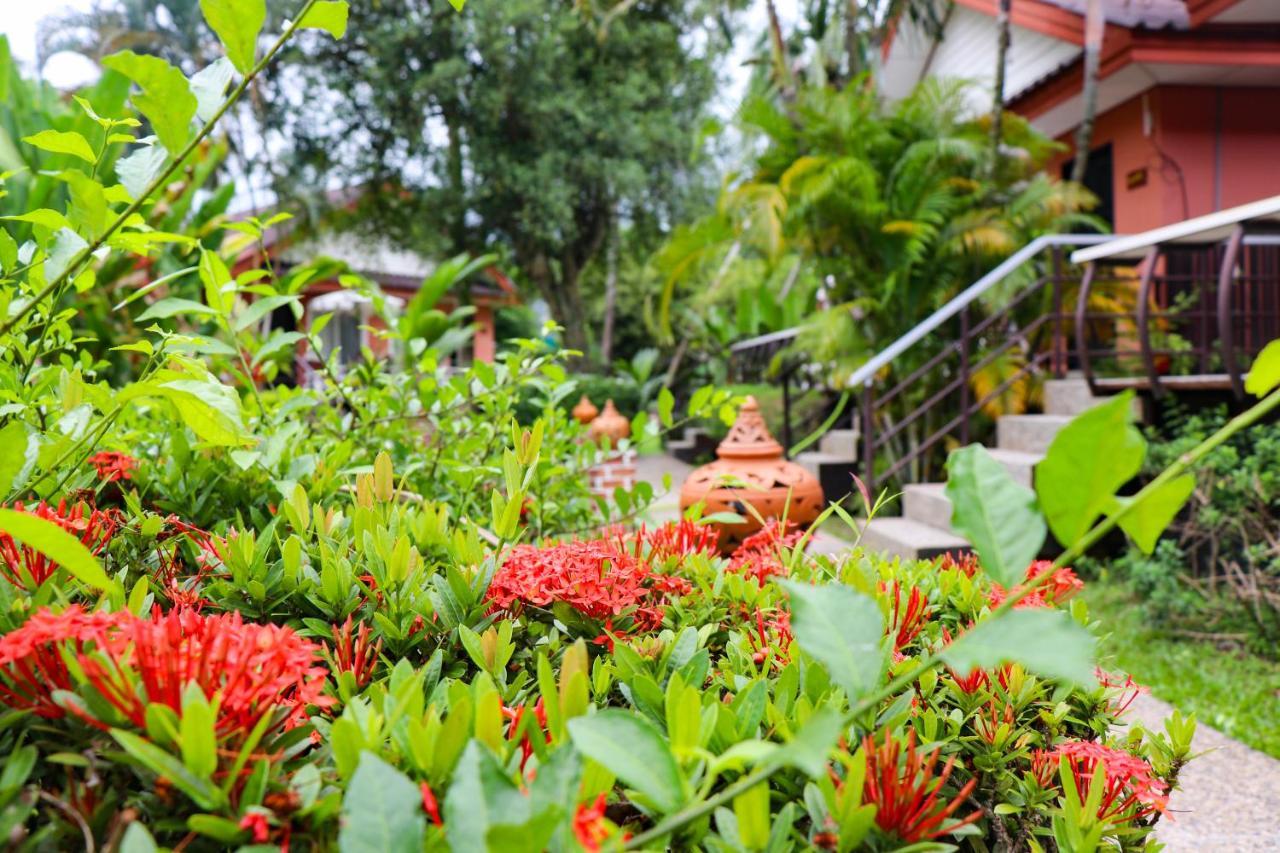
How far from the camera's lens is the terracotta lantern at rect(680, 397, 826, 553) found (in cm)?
373

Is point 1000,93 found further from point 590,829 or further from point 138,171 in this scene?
point 590,829

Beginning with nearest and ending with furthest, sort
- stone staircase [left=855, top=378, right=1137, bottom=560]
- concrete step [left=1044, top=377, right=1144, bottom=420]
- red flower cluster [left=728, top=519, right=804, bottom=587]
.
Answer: red flower cluster [left=728, top=519, right=804, bottom=587]
stone staircase [left=855, top=378, right=1137, bottom=560]
concrete step [left=1044, top=377, right=1144, bottom=420]

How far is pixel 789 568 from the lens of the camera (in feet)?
4.00

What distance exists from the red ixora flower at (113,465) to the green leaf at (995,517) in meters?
1.28

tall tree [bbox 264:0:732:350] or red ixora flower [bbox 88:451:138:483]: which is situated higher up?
tall tree [bbox 264:0:732:350]

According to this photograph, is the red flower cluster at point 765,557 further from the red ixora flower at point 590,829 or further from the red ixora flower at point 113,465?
the red ixora flower at point 113,465

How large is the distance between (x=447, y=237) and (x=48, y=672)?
57.0 ft

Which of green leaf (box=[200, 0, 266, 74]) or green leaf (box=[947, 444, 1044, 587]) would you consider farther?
green leaf (box=[200, 0, 266, 74])

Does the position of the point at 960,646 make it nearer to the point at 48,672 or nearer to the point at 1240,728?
the point at 48,672

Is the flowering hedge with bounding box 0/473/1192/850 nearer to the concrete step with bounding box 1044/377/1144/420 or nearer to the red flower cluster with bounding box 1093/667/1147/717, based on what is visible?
the red flower cluster with bounding box 1093/667/1147/717

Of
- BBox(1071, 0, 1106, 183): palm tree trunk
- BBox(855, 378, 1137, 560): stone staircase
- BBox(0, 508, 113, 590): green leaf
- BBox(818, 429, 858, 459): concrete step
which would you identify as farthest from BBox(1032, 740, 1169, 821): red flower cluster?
BBox(1071, 0, 1106, 183): palm tree trunk

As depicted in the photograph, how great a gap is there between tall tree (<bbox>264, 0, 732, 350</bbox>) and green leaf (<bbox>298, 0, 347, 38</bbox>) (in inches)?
588

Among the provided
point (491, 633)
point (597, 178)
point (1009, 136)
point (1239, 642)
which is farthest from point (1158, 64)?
point (597, 178)

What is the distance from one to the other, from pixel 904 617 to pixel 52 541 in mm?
844
